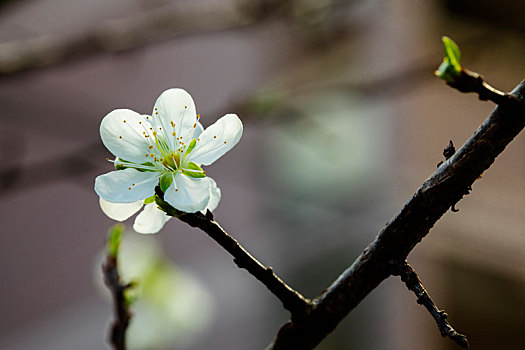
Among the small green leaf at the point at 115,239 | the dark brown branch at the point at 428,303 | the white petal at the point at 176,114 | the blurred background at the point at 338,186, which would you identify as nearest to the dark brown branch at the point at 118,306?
the small green leaf at the point at 115,239

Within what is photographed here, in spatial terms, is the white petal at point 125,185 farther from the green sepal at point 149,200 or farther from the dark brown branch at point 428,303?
the dark brown branch at point 428,303

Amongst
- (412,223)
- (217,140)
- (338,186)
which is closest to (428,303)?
(412,223)

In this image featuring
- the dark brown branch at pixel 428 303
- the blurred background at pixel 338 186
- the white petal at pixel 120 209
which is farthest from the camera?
the blurred background at pixel 338 186

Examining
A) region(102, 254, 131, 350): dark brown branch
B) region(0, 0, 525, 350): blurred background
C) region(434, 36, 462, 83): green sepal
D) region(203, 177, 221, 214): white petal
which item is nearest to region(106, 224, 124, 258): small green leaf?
region(102, 254, 131, 350): dark brown branch

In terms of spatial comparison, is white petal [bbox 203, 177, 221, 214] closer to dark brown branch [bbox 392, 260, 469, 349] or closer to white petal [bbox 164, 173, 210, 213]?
white petal [bbox 164, 173, 210, 213]

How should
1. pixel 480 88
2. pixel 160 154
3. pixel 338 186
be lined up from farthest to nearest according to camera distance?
pixel 338 186 < pixel 160 154 < pixel 480 88

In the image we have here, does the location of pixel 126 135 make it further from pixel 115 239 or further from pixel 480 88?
pixel 480 88
